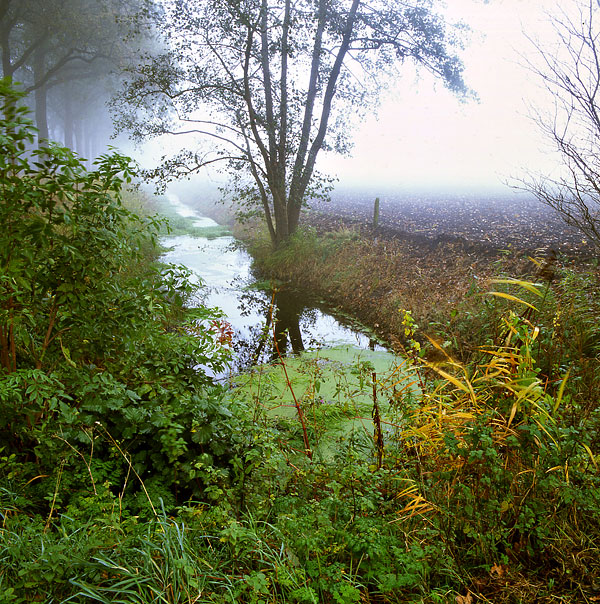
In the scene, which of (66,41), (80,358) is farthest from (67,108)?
(80,358)

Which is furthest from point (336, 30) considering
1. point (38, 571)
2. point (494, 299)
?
point (38, 571)

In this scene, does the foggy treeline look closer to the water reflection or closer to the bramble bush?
the water reflection

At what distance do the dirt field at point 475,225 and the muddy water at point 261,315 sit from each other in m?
3.70

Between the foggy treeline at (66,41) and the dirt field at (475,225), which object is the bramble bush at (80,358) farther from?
the foggy treeline at (66,41)

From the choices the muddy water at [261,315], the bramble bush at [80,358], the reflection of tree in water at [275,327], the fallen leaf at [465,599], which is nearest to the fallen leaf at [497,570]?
the fallen leaf at [465,599]

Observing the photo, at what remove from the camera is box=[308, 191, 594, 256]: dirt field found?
29.2 feet

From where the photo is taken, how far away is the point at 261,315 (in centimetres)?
813

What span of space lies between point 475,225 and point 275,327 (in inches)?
304

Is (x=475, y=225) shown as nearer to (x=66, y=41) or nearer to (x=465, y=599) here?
(x=465, y=599)

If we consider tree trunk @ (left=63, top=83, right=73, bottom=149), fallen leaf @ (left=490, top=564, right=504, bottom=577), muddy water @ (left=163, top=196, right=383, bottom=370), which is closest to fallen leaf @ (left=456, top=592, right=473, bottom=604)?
fallen leaf @ (left=490, top=564, right=504, bottom=577)

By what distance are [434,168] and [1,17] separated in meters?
46.4

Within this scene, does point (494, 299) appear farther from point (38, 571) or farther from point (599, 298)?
point (38, 571)

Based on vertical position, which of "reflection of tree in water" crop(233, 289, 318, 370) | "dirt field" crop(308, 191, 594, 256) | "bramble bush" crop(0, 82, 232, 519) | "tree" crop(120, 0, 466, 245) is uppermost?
"tree" crop(120, 0, 466, 245)

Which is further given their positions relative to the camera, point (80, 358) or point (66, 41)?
point (66, 41)
